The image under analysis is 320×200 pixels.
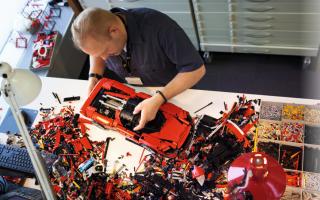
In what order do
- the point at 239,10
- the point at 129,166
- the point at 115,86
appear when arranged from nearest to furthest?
the point at 129,166, the point at 115,86, the point at 239,10

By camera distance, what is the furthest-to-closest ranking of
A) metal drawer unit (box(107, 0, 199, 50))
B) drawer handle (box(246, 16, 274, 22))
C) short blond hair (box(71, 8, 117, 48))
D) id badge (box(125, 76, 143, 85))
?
1. metal drawer unit (box(107, 0, 199, 50))
2. drawer handle (box(246, 16, 274, 22))
3. id badge (box(125, 76, 143, 85))
4. short blond hair (box(71, 8, 117, 48))

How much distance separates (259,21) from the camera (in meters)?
2.54

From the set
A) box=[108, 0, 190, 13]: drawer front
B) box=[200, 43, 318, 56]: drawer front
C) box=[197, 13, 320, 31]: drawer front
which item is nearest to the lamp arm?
box=[108, 0, 190, 13]: drawer front

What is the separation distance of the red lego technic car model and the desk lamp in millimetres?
544

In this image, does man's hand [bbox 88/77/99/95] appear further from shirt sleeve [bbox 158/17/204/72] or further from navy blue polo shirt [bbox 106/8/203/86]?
shirt sleeve [bbox 158/17/204/72]

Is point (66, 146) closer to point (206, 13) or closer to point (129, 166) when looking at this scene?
point (129, 166)

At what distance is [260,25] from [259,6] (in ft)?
0.54

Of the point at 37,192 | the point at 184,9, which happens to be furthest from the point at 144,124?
the point at 184,9

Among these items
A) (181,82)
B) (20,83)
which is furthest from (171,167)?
(20,83)

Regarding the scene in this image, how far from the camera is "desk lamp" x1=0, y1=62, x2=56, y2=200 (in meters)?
1.14

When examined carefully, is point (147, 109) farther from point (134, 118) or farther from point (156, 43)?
point (156, 43)

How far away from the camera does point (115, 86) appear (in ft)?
5.99

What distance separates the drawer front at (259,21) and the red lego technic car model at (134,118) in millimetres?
1078

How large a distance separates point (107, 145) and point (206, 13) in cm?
128
